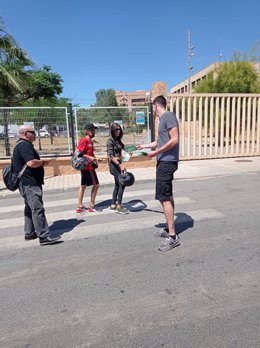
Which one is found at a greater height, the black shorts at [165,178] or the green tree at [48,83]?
the green tree at [48,83]

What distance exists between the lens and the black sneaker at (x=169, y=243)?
3707mm

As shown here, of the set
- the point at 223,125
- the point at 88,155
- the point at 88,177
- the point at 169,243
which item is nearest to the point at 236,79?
the point at 223,125

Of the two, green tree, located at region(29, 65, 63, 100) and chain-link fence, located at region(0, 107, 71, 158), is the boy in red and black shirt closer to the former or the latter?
chain-link fence, located at region(0, 107, 71, 158)

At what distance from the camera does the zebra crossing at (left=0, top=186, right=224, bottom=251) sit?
4.42 meters

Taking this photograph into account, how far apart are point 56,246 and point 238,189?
4.81 m

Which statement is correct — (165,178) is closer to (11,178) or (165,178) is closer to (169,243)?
(169,243)

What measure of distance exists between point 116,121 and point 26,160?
6955 millimetres

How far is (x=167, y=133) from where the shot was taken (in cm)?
361

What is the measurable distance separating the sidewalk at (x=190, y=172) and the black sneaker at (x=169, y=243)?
4575mm

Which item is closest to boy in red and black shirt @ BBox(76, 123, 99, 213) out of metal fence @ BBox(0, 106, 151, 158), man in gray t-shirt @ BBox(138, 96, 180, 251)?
man in gray t-shirt @ BBox(138, 96, 180, 251)

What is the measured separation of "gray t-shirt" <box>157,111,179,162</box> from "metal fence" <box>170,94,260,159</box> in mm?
8316

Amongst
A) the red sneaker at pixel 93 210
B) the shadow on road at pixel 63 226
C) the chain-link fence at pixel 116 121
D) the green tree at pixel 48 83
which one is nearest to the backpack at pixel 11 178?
the shadow on road at pixel 63 226

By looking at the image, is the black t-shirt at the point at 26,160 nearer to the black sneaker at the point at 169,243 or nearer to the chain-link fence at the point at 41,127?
the black sneaker at the point at 169,243

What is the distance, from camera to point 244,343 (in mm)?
2107
